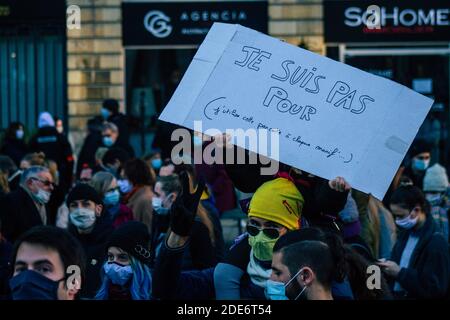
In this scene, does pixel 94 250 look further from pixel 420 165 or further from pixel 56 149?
pixel 56 149

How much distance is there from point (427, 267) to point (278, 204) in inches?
97.3

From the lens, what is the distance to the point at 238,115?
5.26 metres

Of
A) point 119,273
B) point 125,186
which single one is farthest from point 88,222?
point 125,186

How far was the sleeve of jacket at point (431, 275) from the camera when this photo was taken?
7.11 metres

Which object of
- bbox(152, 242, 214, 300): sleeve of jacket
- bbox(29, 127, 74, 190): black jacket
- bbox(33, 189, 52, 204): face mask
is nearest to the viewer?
bbox(152, 242, 214, 300): sleeve of jacket

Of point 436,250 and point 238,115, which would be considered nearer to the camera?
point 238,115

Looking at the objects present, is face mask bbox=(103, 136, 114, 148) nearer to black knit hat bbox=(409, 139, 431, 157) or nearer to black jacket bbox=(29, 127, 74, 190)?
black jacket bbox=(29, 127, 74, 190)

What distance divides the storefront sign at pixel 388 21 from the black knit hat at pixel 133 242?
12215mm

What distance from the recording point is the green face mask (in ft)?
16.8

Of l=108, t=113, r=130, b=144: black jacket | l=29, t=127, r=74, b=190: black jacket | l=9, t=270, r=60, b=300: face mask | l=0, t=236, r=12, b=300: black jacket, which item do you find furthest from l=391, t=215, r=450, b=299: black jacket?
l=29, t=127, r=74, b=190: black jacket

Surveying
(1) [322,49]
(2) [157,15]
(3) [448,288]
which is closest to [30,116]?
(2) [157,15]

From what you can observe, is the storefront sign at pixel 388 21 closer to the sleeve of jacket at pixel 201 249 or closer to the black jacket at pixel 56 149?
the black jacket at pixel 56 149

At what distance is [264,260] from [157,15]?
13624 mm
